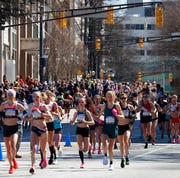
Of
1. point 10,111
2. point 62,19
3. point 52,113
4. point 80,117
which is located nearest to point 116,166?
point 80,117

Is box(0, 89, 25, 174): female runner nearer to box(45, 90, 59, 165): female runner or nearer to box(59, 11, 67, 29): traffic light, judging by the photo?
box(45, 90, 59, 165): female runner

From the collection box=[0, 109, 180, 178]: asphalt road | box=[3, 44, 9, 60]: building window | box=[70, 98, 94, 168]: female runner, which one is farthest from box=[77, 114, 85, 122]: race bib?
box=[3, 44, 9, 60]: building window

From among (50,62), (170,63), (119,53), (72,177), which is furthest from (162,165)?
(119,53)

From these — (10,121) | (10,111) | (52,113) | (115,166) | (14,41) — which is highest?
(14,41)

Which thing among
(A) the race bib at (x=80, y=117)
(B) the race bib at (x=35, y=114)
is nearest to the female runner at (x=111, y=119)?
(A) the race bib at (x=80, y=117)

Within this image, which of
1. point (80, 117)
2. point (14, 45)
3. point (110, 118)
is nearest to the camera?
point (110, 118)

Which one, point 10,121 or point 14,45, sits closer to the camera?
point 10,121

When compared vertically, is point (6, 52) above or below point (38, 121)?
above

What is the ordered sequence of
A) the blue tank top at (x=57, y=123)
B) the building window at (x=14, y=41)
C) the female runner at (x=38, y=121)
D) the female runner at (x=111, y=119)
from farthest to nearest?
the building window at (x=14, y=41), the blue tank top at (x=57, y=123), the female runner at (x=111, y=119), the female runner at (x=38, y=121)

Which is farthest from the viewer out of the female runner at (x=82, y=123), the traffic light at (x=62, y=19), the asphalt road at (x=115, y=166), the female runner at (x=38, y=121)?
the traffic light at (x=62, y=19)

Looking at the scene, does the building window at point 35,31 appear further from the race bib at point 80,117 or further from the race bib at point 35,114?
the race bib at point 35,114

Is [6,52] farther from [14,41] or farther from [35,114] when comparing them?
[35,114]

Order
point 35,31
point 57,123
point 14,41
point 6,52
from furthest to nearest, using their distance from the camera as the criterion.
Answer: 1. point 35,31
2. point 14,41
3. point 6,52
4. point 57,123

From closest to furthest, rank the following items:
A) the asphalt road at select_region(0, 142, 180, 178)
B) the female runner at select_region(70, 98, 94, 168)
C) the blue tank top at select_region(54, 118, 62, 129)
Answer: the asphalt road at select_region(0, 142, 180, 178)
the female runner at select_region(70, 98, 94, 168)
the blue tank top at select_region(54, 118, 62, 129)
